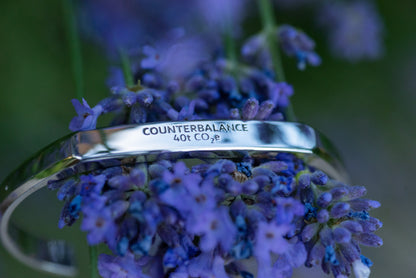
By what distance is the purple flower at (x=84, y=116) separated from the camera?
753 mm

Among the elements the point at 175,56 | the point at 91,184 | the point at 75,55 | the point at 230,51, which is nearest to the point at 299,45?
the point at 230,51

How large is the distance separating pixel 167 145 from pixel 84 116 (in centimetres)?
16

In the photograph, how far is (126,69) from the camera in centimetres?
90

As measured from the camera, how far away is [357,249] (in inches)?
27.7

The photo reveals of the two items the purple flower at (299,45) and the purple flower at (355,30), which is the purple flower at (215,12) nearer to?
the purple flower at (299,45)

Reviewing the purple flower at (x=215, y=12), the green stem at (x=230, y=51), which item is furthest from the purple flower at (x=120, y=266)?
the purple flower at (x=215, y=12)

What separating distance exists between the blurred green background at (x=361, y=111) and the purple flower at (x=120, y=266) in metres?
0.89

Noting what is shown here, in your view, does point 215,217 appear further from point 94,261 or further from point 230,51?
point 230,51

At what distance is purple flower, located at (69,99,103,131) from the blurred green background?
76cm

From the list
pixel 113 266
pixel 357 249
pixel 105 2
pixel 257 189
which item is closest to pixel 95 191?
pixel 113 266

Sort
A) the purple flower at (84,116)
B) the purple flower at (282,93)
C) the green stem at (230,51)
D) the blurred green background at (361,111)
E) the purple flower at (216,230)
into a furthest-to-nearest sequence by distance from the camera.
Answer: the blurred green background at (361,111) → the green stem at (230,51) → the purple flower at (282,93) → the purple flower at (84,116) → the purple flower at (216,230)

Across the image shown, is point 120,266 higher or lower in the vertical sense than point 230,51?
lower

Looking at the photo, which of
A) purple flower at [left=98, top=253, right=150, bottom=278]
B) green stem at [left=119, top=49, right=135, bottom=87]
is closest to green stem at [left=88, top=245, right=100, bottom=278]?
purple flower at [left=98, top=253, right=150, bottom=278]

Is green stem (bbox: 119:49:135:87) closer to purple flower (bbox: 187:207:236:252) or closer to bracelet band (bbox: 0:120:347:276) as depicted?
bracelet band (bbox: 0:120:347:276)
